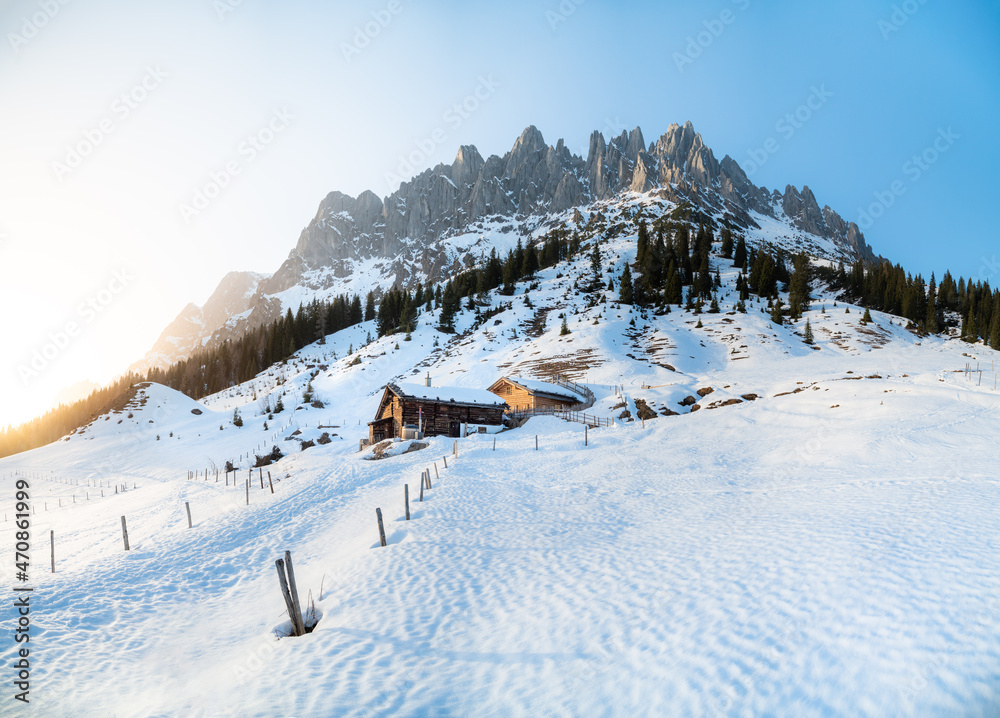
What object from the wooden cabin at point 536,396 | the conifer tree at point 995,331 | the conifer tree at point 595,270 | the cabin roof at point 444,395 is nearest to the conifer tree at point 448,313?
the conifer tree at point 595,270

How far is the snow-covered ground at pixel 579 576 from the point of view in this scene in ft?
22.2

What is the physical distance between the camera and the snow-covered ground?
677cm

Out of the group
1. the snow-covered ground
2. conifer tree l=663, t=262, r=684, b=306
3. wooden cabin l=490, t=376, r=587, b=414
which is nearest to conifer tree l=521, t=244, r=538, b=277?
conifer tree l=663, t=262, r=684, b=306

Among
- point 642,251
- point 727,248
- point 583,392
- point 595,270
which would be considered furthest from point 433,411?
point 727,248

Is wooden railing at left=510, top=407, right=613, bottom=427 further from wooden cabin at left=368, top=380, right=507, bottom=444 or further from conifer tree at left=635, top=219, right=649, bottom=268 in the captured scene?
conifer tree at left=635, top=219, right=649, bottom=268

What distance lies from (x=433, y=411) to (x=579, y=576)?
31115 mm

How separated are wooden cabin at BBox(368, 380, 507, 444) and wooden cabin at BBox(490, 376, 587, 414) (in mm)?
3050

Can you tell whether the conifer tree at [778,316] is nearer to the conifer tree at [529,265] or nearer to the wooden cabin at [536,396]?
the wooden cabin at [536,396]

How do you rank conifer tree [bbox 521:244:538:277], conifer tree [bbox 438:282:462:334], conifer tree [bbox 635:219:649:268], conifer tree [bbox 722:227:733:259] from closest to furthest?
conifer tree [bbox 438:282:462:334] < conifer tree [bbox 635:219:649:268] < conifer tree [bbox 521:244:538:277] < conifer tree [bbox 722:227:733:259]

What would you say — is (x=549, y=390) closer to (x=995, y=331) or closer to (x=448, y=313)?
(x=448, y=313)

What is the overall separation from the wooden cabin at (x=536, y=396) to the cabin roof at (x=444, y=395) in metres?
3.05

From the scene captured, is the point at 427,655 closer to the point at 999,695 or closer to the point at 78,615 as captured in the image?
the point at 999,695

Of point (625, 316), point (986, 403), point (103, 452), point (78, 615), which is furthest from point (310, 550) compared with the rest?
point (625, 316)

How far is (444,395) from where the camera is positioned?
42.3 m
